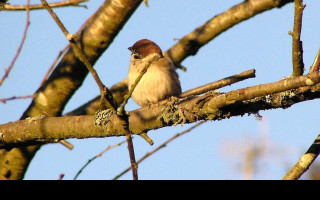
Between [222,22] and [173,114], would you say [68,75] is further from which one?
[173,114]

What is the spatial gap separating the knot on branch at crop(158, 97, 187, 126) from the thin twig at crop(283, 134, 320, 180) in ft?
2.53

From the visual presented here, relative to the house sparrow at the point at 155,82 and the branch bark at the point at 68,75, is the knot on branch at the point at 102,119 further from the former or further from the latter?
the house sparrow at the point at 155,82

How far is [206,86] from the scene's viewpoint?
314 cm

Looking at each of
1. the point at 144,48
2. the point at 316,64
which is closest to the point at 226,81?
the point at 316,64

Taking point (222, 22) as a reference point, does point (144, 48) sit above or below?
above

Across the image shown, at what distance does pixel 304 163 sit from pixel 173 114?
841 mm

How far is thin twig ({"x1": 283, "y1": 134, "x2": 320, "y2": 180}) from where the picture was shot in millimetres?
→ 2506

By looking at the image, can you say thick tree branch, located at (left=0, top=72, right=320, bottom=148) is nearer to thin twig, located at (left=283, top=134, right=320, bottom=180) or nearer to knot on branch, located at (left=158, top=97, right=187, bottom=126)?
knot on branch, located at (left=158, top=97, right=187, bottom=126)

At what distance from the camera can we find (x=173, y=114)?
121 inches

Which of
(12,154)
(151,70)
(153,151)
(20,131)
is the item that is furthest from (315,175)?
(12,154)
